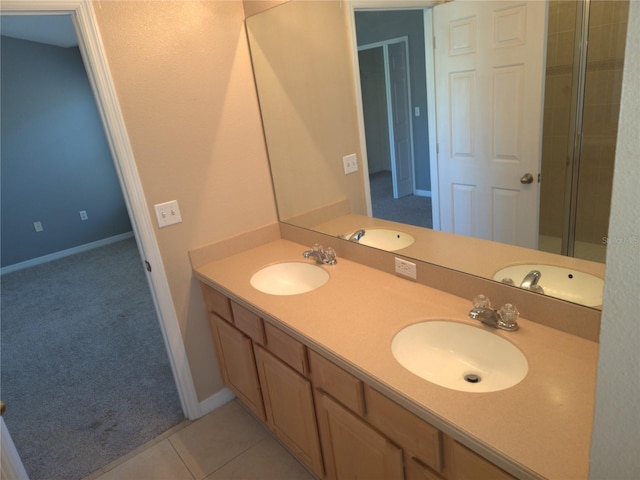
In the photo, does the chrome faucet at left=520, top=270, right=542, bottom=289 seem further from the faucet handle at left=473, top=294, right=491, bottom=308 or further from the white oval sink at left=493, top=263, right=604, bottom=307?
the faucet handle at left=473, top=294, right=491, bottom=308

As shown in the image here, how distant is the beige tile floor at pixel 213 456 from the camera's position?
198cm

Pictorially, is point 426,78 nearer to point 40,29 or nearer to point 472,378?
point 472,378

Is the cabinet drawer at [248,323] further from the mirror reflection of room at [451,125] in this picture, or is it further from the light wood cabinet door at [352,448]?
the mirror reflection of room at [451,125]

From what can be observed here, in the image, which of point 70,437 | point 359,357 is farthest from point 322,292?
point 70,437

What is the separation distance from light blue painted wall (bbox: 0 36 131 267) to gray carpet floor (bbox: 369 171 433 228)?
460 centimetres

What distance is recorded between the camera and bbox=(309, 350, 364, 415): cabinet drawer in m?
1.33

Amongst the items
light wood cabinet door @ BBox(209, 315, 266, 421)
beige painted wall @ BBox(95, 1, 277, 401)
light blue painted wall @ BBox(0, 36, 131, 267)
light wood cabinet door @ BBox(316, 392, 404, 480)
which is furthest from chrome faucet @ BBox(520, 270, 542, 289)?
light blue painted wall @ BBox(0, 36, 131, 267)

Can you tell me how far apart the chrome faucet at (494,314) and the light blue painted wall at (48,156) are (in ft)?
17.4

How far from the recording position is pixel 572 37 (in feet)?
4.00

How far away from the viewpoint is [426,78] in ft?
5.39

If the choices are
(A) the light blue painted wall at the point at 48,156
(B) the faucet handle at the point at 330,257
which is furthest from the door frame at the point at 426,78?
(A) the light blue painted wall at the point at 48,156

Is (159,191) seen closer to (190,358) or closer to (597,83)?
(190,358)

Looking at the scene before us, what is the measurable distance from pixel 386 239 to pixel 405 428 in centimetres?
93

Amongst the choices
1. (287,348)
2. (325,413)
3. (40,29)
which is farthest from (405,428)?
(40,29)
